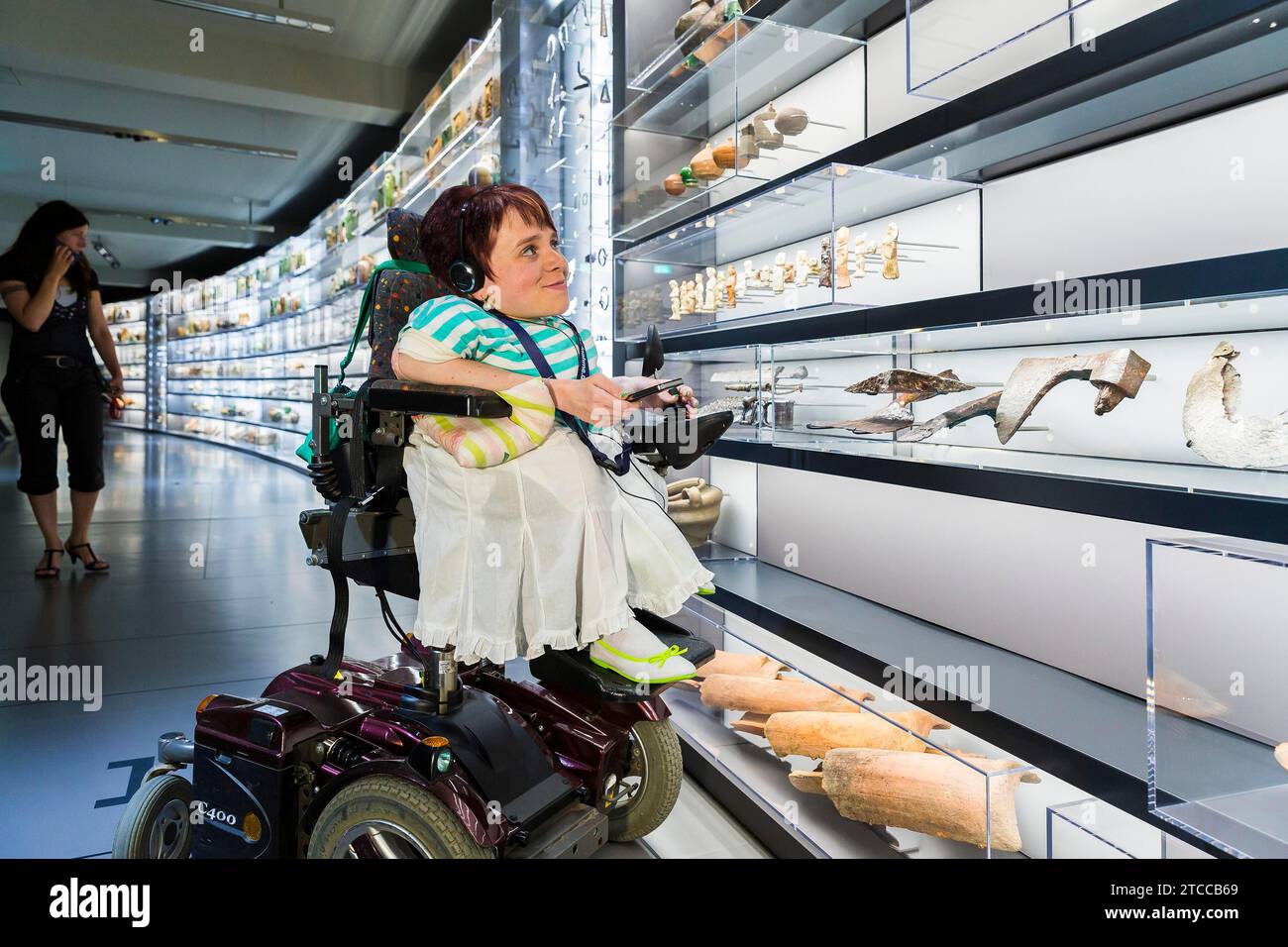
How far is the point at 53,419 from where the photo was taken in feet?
12.2

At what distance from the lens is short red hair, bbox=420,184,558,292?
4.46 ft

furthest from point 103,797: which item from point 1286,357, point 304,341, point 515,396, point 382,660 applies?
point 304,341

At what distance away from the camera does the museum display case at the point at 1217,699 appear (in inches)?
40.4

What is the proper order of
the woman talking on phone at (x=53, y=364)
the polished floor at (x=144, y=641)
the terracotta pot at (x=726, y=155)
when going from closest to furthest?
the polished floor at (x=144, y=641) → the terracotta pot at (x=726, y=155) → the woman talking on phone at (x=53, y=364)

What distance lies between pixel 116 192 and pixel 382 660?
42.7 feet

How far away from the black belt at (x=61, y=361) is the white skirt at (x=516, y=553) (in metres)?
3.28

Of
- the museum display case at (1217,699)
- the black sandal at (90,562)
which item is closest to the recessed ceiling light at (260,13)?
the black sandal at (90,562)

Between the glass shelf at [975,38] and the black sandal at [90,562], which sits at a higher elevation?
the glass shelf at [975,38]

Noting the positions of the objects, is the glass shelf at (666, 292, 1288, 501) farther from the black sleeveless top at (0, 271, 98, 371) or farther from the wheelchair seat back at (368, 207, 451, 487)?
the black sleeveless top at (0, 271, 98, 371)

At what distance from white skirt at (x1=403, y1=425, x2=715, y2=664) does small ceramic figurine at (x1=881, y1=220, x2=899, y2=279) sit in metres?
1.31

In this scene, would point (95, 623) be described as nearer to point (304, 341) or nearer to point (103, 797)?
point (103, 797)

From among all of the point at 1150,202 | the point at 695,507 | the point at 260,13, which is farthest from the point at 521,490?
the point at 260,13

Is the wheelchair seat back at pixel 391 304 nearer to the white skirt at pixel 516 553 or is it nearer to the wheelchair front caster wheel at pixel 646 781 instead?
the white skirt at pixel 516 553

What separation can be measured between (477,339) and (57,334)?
3360mm
